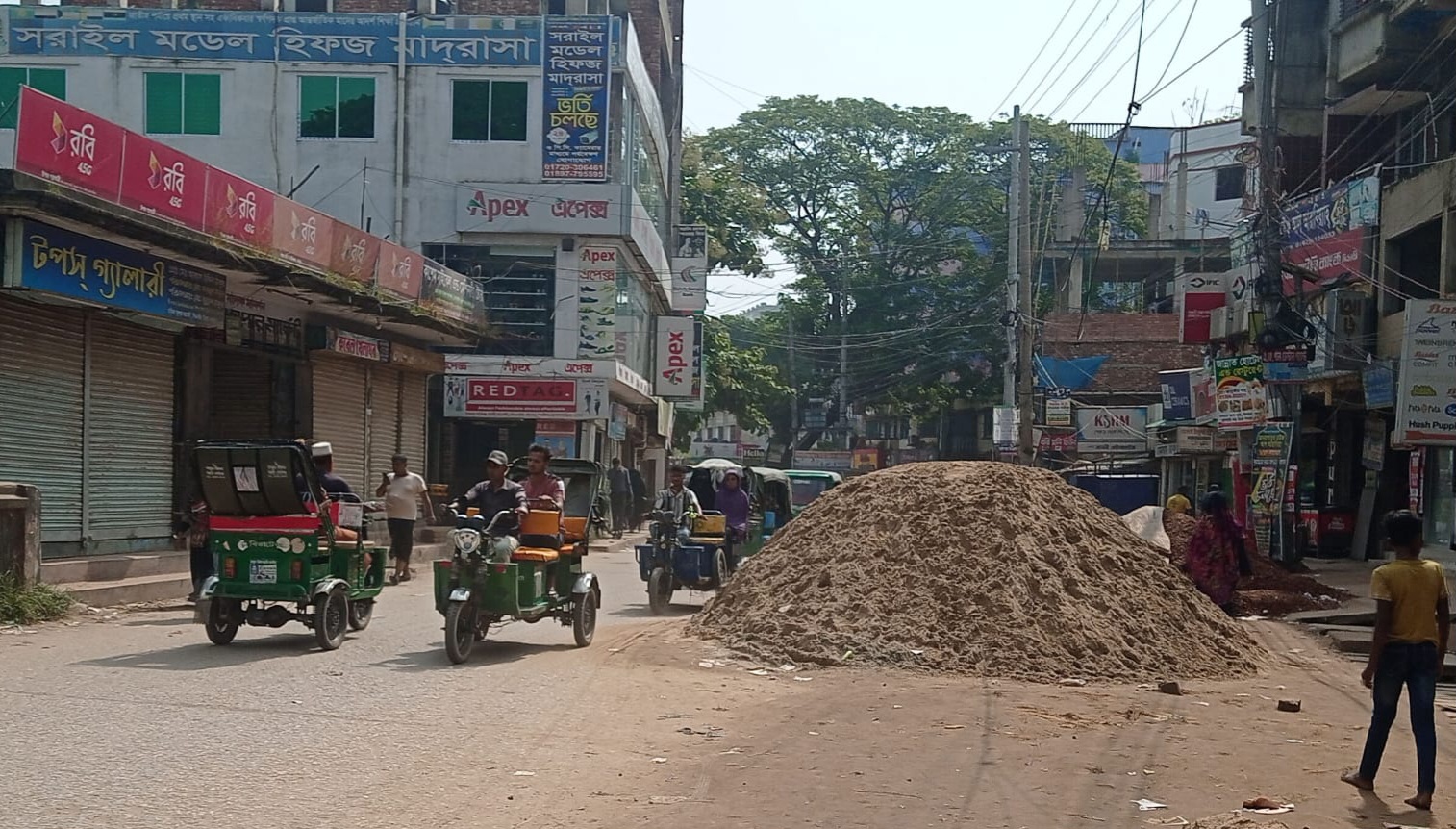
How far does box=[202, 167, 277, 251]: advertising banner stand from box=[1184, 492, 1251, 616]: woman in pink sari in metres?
12.9

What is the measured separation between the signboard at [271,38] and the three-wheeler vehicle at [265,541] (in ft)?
77.9

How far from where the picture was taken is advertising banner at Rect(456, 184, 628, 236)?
3425 cm

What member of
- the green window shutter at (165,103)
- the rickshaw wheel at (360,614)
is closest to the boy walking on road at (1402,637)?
the rickshaw wheel at (360,614)

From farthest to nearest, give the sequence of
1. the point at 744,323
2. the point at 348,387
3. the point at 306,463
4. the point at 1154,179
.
Result: the point at 744,323, the point at 1154,179, the point at 348,387, the point at 306,463

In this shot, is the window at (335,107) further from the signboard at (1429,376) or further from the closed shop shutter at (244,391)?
the signboard at (1429,376)

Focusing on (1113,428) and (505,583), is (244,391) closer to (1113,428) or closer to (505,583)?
(505,583)

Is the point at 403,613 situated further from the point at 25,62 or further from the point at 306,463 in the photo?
the point at 25,62

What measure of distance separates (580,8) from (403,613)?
27.7 m

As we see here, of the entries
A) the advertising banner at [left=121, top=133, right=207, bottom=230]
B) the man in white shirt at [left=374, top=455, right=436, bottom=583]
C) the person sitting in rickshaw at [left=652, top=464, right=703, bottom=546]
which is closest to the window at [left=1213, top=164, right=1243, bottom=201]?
the person sitting in rickshaw at [left=652, top=464, right=703, bottom=546]

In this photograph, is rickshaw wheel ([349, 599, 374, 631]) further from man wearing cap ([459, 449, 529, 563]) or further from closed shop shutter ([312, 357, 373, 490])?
closed shop shutter ([312, 357, 373, 490])

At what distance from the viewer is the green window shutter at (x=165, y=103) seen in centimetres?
3466

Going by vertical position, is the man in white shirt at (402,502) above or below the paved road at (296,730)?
above

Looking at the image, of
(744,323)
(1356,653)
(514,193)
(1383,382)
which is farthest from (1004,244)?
(1356,653)

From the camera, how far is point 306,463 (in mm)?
12133
